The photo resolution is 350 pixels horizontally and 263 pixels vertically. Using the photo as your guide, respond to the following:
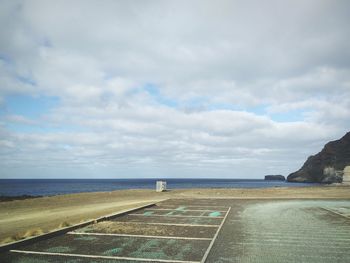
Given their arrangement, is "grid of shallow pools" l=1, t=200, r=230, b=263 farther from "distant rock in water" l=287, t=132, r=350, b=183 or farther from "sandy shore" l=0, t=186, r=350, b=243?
"distant rock in water" l=287, t=132, r=350, b=183

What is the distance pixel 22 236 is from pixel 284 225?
34.4ft

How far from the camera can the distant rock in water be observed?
158875 millimetres

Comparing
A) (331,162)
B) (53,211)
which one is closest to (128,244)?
(53,211)

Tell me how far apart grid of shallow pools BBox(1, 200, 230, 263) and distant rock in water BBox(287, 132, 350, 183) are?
157 meters

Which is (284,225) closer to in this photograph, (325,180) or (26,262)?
(26,262)

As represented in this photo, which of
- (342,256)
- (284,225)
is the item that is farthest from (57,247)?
(284,225)

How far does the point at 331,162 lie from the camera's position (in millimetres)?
169875

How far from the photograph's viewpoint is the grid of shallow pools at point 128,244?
8344 mm

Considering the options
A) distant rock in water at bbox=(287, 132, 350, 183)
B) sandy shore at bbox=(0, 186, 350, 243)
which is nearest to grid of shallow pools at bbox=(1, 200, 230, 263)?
sandy shore at bbox=(0, 186, 350, 243)

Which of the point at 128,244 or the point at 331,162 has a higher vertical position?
the point at 331,162

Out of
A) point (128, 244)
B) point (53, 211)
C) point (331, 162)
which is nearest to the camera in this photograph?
point (128, 244)

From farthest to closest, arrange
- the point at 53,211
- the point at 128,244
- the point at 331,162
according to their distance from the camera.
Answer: the point at 331,162 → the point at 53,211 → the point at 128,244

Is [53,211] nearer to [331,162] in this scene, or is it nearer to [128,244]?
[128,244]

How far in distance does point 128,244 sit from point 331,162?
18268 centimetres
